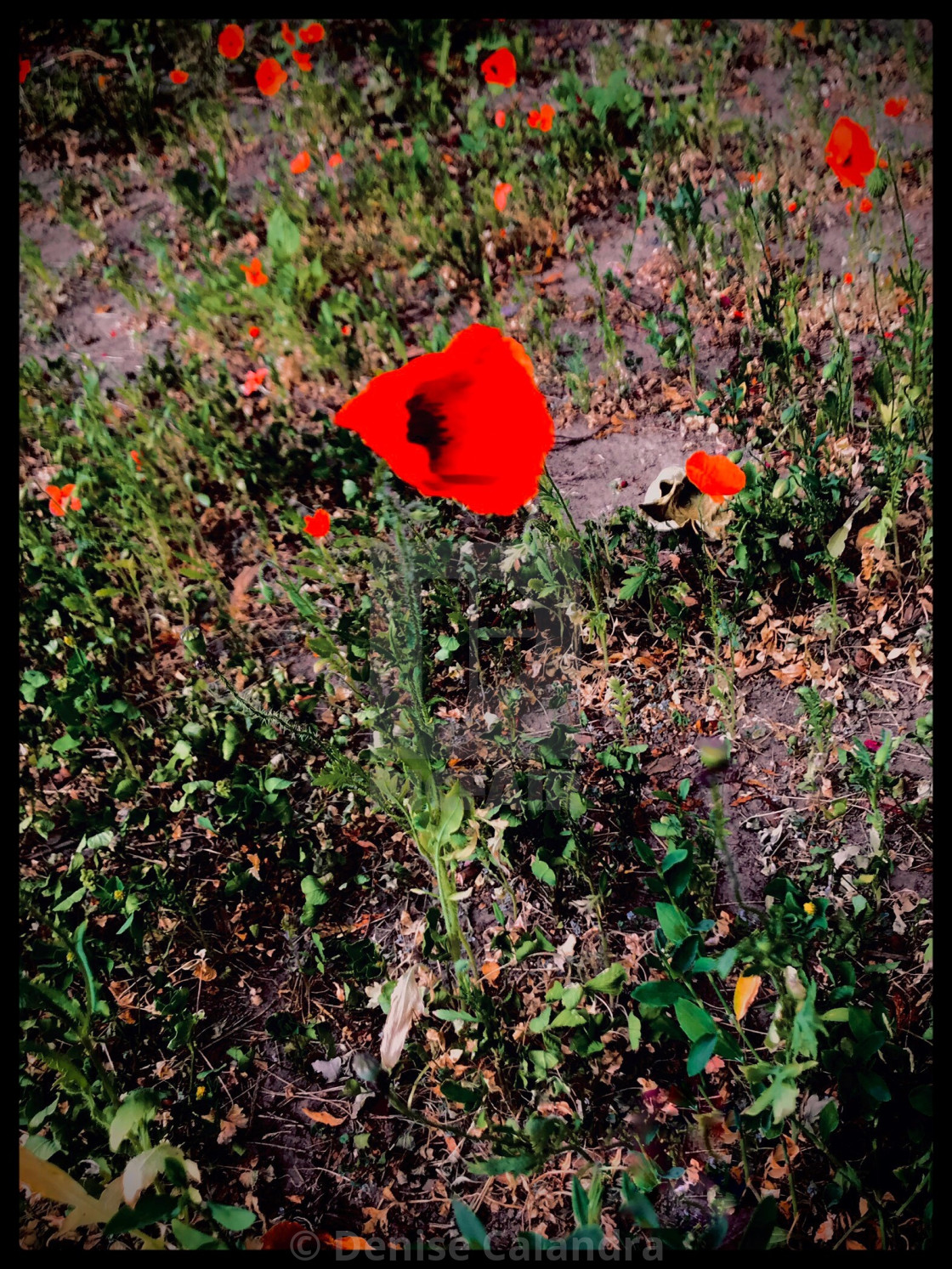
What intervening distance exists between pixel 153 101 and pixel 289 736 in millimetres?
4676

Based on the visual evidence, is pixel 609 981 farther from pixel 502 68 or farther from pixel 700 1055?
pixel 502 68

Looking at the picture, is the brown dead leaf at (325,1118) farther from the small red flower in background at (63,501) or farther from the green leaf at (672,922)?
the small red flower in background at (63,501)

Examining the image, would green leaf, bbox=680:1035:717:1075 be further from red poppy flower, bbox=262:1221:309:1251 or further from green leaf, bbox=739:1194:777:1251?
red poppy flower, bbox=262:1221:309:1251

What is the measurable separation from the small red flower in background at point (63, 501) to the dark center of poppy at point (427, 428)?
151 centimetres

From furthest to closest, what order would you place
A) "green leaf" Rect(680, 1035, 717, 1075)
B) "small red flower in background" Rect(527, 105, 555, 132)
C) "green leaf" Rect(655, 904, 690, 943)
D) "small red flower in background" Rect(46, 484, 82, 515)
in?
"small red flower in background" Rect(527, 105, 555, 132)
"small red flower in background" Rect(46, 484, 82, 515)
"green leaf" Rect(655, 904, 690, 943)
"green leaf" Rect(680, 1035, 717, 1075)

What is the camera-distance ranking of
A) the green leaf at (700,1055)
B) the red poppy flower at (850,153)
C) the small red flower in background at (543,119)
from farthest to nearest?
the small red flower in background at (543,119) < the red poppy flower at (850,153) < the green leaf at (700,1055)

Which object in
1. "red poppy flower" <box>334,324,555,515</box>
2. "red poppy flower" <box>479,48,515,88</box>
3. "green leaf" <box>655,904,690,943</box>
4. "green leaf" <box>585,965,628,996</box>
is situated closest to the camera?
"green leaf" <box>655,904,690,943</box>

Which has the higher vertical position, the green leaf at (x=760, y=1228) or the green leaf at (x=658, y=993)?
the green leaf at (x=658, y=993)

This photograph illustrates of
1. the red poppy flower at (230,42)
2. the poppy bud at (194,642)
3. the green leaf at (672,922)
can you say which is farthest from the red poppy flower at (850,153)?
the red poppy flower at (230,42)

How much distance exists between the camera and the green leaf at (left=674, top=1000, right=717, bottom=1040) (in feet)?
3.74

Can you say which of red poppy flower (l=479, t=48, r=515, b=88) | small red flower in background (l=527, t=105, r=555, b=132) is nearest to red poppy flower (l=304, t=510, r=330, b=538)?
small red flower in background (l=527, t=105, r=555, b=132)

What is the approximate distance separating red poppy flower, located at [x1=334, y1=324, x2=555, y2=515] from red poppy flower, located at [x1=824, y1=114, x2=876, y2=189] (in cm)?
104

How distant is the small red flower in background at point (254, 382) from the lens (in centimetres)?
284
